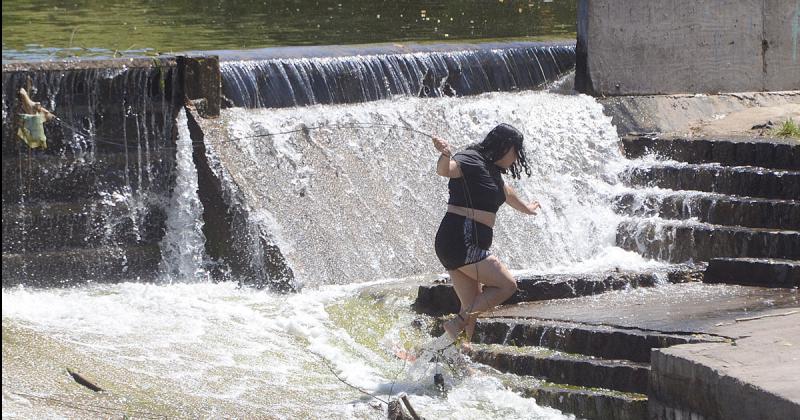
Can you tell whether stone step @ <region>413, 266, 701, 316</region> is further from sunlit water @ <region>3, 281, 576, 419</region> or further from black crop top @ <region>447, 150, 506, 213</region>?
black crop top @ <region>447, 150, 506, 213</region>

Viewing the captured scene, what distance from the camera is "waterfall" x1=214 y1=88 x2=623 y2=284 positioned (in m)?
10.0

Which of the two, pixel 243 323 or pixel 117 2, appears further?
pixel 117 2

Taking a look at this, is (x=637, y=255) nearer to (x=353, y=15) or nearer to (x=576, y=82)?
(x=576, y=82)

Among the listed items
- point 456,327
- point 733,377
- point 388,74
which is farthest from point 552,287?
point 388,74

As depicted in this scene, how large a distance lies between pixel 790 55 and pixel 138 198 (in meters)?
7.95

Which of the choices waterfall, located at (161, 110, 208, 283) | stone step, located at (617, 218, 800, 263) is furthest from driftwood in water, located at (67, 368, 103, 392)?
stone step, located at (617, 218, 800, 263)

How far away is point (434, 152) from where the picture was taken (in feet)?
36.8

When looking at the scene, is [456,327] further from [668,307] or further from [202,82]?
[202,82]

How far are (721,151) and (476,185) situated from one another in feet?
16.3

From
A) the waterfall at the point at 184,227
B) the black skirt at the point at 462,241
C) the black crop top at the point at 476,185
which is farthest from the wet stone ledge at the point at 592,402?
the waterfall at the point at 184,227

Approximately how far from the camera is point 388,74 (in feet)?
40.1


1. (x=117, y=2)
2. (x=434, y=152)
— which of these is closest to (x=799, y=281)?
(x=434, y=152)

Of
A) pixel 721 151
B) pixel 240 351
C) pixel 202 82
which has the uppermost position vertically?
pixel 202 82

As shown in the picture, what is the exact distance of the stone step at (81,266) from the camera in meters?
9.49
